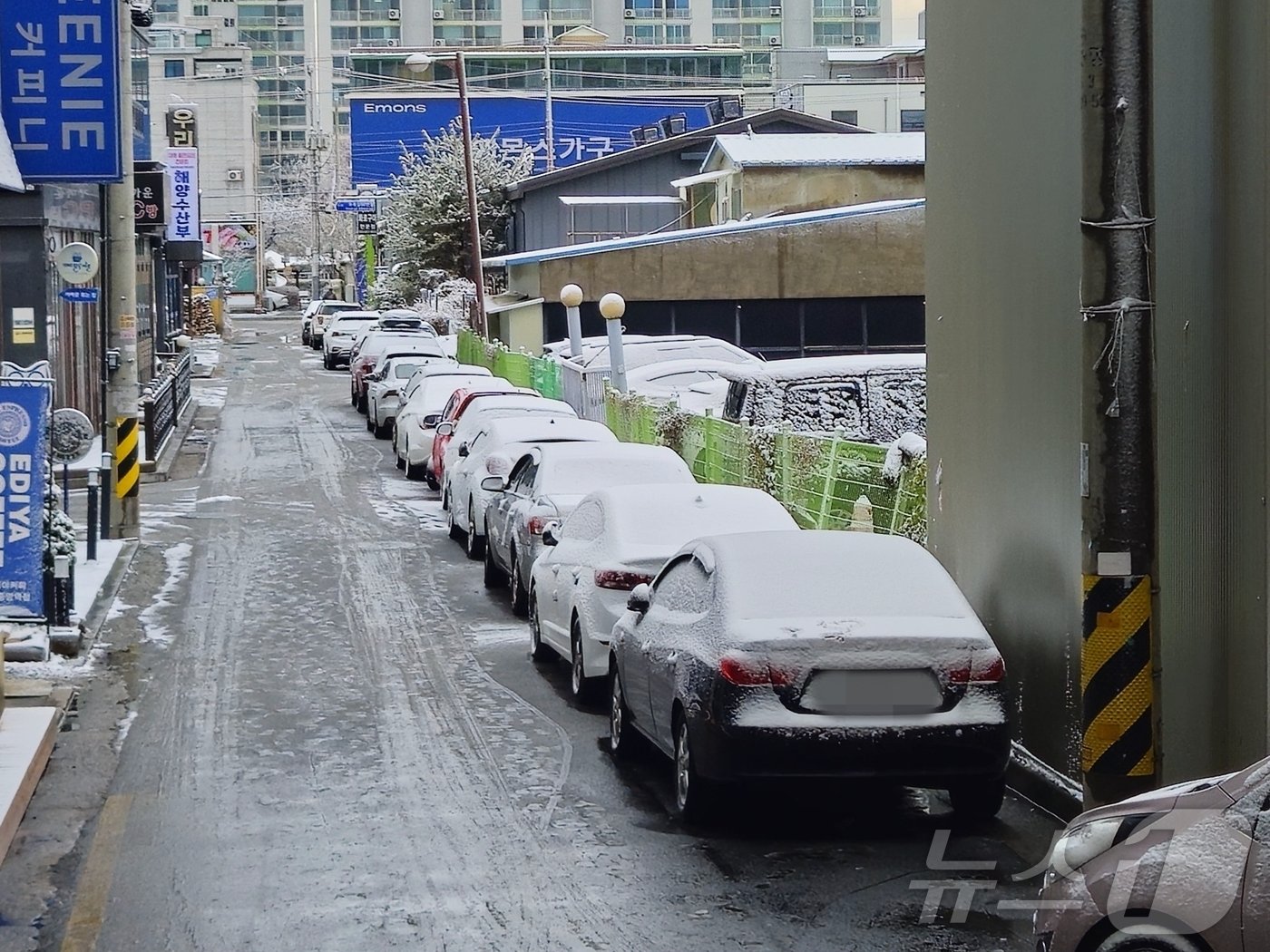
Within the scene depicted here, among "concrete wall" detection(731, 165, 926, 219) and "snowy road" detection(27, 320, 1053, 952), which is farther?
"concrete wall" detection(731, 165, 926, 219)

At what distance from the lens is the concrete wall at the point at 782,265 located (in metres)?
38.7

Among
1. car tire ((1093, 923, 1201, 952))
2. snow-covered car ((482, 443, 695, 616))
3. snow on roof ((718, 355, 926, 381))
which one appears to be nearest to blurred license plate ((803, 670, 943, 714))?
car tire ((1093, 923, 1201, 952))

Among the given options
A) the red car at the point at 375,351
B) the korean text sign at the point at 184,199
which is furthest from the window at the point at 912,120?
the red car at the point at 375,351

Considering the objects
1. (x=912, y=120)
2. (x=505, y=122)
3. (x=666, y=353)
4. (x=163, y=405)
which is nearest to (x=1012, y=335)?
(x=666, y=353)

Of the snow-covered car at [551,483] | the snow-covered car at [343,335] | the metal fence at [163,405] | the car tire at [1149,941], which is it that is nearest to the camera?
the car tire at [1149,941]

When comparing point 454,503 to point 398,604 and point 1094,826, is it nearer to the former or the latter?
point 398,604

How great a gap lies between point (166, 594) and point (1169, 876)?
13.5 m

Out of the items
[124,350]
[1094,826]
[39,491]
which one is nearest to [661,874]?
[1094,826]

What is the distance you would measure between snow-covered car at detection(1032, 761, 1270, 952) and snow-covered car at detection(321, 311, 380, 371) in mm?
49162

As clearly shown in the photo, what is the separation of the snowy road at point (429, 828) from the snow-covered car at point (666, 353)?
15.8 meters

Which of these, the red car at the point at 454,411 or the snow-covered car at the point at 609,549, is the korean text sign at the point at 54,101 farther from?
the snow-covered car at the point at 609,549

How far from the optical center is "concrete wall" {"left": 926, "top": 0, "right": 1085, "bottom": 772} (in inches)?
370

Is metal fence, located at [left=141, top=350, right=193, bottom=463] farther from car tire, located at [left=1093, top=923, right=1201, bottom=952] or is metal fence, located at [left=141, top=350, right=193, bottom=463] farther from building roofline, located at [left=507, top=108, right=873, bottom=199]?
car tire, located at [left=1093, top=923, right=1201, bottom=952]

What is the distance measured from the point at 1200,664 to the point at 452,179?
48.0m
